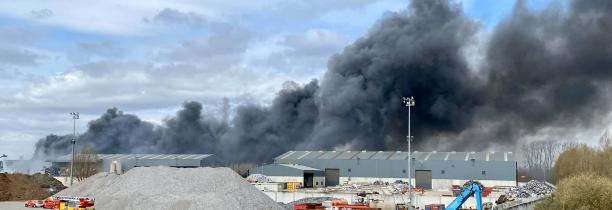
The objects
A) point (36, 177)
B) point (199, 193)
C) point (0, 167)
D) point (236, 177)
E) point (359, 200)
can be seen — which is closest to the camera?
point (199, 193)

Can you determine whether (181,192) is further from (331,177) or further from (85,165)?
(85,165)

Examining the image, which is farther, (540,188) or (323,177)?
(323,177)

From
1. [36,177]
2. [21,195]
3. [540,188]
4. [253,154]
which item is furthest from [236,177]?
[253,154]

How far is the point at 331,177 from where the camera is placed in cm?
9869

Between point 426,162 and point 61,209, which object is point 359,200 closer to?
point 61,209

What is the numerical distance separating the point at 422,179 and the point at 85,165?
192ft

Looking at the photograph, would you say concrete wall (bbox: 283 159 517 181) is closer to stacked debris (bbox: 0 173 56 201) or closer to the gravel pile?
stacked debris (bbox: 0 173 56 201)

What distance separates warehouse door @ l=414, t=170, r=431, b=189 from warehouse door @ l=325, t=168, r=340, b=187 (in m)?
13.1

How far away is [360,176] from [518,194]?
101ft

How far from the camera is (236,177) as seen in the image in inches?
1984

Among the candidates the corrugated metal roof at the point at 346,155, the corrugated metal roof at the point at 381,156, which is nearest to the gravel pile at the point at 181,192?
the corrugated metal roof at the point at 381,156

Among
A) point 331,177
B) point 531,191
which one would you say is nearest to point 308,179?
point 331,177

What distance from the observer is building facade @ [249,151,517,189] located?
8806cm

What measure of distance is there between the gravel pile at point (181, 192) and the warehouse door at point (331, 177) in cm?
4810
